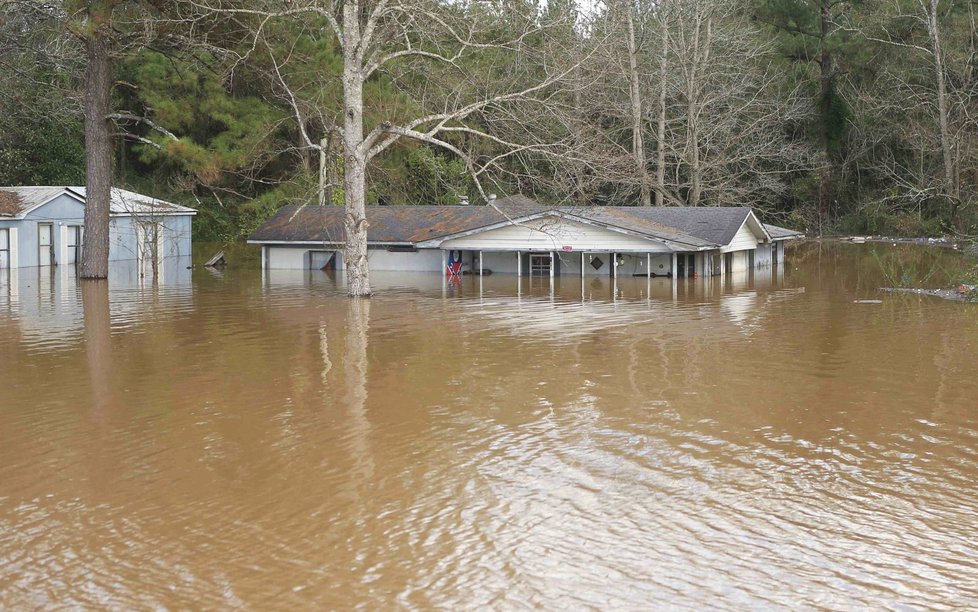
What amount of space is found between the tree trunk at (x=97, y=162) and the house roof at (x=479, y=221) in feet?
21.5

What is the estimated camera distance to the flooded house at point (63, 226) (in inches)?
1654

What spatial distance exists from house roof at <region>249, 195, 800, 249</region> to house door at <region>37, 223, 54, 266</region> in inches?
307

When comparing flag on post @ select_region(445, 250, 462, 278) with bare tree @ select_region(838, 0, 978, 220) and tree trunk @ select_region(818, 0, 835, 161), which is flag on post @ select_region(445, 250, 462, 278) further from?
tree trunk @ select_region(818, 0, 835, 161)

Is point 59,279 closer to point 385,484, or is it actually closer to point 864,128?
point 385,484

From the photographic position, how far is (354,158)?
1229 inches

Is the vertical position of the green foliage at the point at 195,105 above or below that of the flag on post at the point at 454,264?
above

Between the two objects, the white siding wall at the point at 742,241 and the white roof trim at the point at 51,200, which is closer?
the white roof trim at the point at 51,200

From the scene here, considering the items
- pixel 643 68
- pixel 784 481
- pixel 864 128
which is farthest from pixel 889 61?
pixel 784 481

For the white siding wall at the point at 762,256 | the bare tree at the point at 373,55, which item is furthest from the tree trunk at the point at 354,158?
the white siding wall at the point at 762,256

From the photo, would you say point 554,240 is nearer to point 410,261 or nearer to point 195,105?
point 410,261

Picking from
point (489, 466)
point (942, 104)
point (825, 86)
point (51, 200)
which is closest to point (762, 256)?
point (942, 104)

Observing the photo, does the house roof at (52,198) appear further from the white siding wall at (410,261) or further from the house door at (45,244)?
the white siding wall at (410,261)

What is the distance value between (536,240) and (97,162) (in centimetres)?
1530

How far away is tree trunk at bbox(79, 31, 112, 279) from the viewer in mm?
36781
